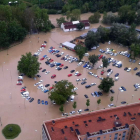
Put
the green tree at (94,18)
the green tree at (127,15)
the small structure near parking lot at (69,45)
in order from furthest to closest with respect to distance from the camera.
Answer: the green tree at (94,18)
the green tree at (127,15)
the small structure near parking lot at (69,45)

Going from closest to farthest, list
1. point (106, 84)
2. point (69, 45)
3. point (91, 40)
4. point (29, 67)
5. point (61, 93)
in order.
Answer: point (61, 93) → point (106, 84) → point (29, 67) → point (91, 40) → point (69, 45)

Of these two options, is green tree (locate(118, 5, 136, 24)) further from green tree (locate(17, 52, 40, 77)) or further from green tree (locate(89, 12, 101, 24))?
green tree (locate(17, 52, 40, 77))

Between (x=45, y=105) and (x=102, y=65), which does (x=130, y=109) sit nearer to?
(x=45, y=105)

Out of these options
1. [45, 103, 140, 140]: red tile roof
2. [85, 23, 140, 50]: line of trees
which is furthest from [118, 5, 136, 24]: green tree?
[45, 103, 140, 140]: red tile roof

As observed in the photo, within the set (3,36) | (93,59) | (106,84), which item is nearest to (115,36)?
(93,59)

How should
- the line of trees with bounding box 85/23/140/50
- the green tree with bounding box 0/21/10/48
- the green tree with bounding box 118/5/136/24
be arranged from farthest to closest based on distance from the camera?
1. the green tree with bounding box 118/5/136/24
2. the line of trees with bounding box 85/23/140/50
3. the green tree with bounding box 0/21/10/48

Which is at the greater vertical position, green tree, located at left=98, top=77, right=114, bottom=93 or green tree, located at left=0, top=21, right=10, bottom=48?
green tree, located at left=0, top=21, right=10, bottom=48

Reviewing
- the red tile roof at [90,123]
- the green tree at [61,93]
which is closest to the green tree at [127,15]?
the green tree at [61,93]

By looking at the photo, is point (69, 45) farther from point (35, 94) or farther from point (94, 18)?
point (35, 94)

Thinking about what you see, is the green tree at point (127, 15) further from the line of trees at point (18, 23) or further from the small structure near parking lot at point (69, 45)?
the line of trees at point (18, 23)
